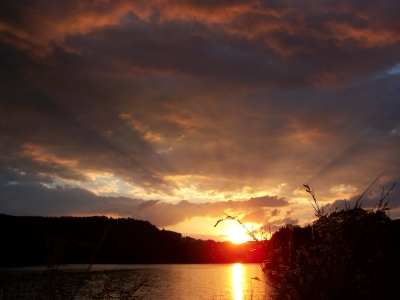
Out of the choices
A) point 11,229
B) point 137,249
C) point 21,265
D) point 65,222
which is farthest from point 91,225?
point 21,265

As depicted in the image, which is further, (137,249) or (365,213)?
(137,249)

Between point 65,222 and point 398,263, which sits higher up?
point 65,222

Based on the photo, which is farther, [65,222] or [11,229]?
[65,222]

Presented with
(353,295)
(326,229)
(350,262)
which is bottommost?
(353,295)

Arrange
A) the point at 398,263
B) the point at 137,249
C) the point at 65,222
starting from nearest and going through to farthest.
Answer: the point at 398,263 → the point at 65,222 → the point at 137,249

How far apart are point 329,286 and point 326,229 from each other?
3.46 feet

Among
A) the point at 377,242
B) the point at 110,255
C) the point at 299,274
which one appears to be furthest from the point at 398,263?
the point at 110,255

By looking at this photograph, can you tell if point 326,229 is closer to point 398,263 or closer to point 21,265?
point 398,263

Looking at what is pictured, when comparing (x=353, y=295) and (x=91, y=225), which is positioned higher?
(x=91, y=225)

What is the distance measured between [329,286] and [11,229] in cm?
14905

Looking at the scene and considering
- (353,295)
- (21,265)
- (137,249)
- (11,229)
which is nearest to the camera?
(353,295)

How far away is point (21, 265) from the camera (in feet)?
311

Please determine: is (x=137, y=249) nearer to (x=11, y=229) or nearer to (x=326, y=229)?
(x=11, y=229)

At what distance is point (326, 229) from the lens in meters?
6.16
